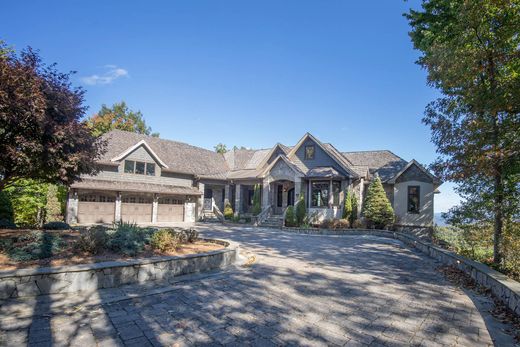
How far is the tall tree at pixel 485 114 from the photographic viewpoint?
25.8 feet

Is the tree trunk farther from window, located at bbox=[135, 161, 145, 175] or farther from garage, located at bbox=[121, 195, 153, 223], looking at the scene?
window, located at bbox=[135, 161, 145, 175]

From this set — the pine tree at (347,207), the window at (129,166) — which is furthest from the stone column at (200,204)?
the pine tree at (347,207)

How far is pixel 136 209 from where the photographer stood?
2419 centimetres

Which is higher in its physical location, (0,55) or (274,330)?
(0,55)

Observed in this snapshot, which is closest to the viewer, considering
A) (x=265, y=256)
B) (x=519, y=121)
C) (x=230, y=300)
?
(x=230, y=300)

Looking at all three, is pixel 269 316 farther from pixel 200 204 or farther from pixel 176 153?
pixel 176 153

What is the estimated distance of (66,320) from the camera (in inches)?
184

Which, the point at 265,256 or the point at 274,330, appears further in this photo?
the point at 265,256

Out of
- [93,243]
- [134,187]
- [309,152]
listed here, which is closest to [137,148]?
[134,187]

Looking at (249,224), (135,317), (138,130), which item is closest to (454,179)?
(135,317)

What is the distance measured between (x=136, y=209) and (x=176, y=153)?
7.87 meters

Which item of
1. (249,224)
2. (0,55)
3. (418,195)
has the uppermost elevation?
(0,55)

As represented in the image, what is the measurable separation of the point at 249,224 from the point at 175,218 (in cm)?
688

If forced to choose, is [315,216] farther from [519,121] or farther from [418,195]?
[519,121]
